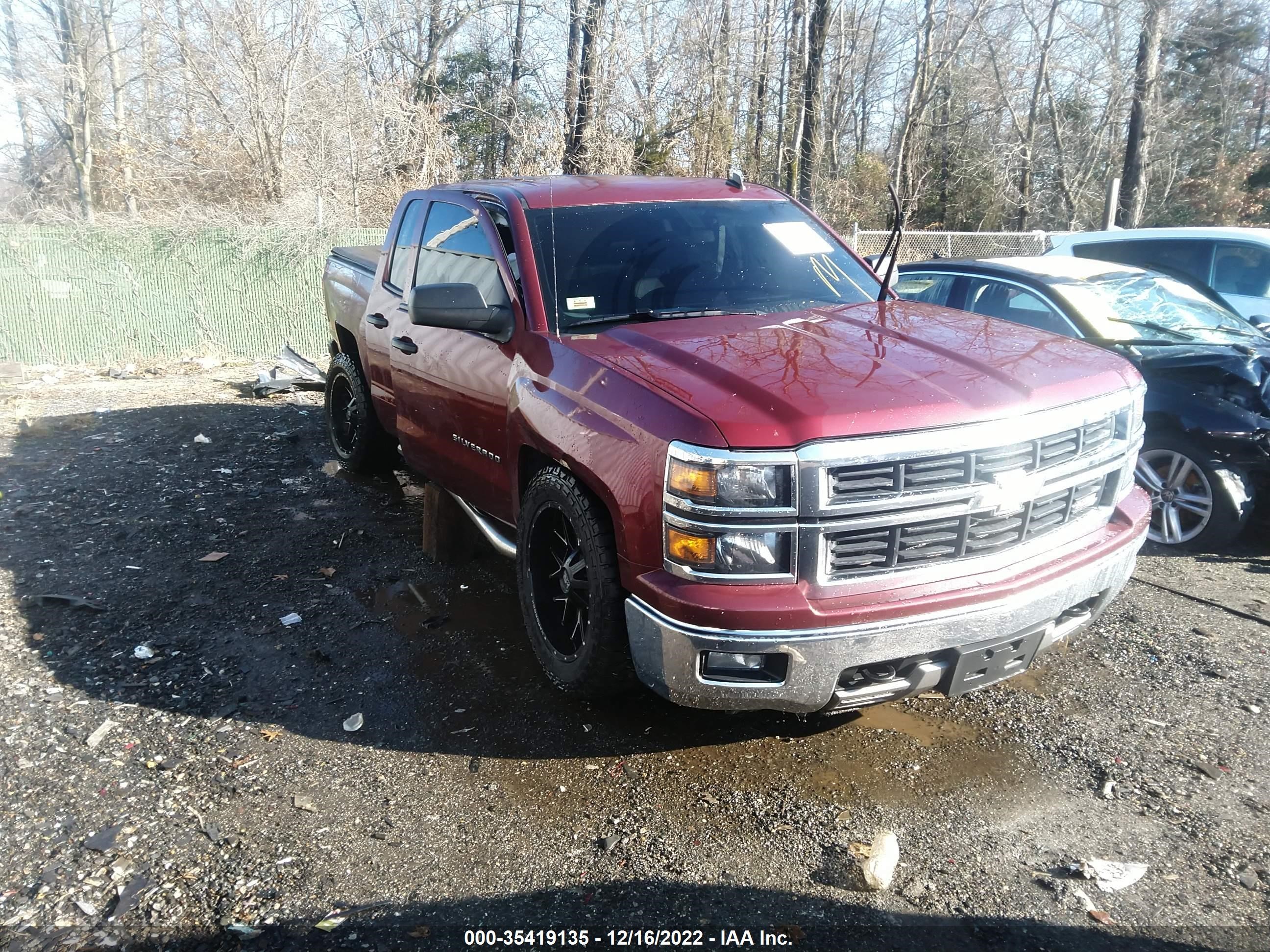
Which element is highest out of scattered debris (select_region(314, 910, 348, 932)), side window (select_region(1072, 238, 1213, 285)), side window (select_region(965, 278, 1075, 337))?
side window (select_region(1072, 238, 1213, 285))

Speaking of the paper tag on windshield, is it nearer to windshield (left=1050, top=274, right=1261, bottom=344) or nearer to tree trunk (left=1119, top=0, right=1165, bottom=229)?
windshield (left=1050, top=274, right=1261, bottom=344)

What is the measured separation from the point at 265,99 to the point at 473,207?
16.6 meters

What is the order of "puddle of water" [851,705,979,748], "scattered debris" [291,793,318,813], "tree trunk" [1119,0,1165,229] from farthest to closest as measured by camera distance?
1. "tree trunk" [1119,0,1165,229]
2. "puddle of water" [851,705,979,748]
3. "scattered debris" [291,793,318,813]

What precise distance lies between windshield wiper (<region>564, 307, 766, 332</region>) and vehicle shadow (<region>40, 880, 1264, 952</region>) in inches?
84.8

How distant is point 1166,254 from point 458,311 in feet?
24.8

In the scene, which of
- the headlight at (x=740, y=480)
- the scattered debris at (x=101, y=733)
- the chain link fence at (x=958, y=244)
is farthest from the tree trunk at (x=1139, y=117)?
the scattered debris at (x=101, y=733)

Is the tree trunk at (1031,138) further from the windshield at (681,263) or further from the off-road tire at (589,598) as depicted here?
the off-road tire at (589,598)

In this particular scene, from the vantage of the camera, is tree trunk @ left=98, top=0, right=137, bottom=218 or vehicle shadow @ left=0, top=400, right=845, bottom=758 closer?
vehicle shadow @ left=0, top=400, right=845, bottom=758

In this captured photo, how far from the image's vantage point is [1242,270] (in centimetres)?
857

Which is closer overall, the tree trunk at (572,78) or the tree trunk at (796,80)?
the tree trunk at (572,78)

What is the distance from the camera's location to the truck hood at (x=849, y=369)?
2.89 m

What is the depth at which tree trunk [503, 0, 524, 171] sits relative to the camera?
2211cm

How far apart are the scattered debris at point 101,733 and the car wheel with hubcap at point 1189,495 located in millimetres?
5190

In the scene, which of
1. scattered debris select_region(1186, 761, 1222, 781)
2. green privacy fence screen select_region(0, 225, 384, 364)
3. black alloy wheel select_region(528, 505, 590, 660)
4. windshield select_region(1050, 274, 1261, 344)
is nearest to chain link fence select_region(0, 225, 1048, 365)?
green privacy fence screen select_region(0, 225, 384, 364)
